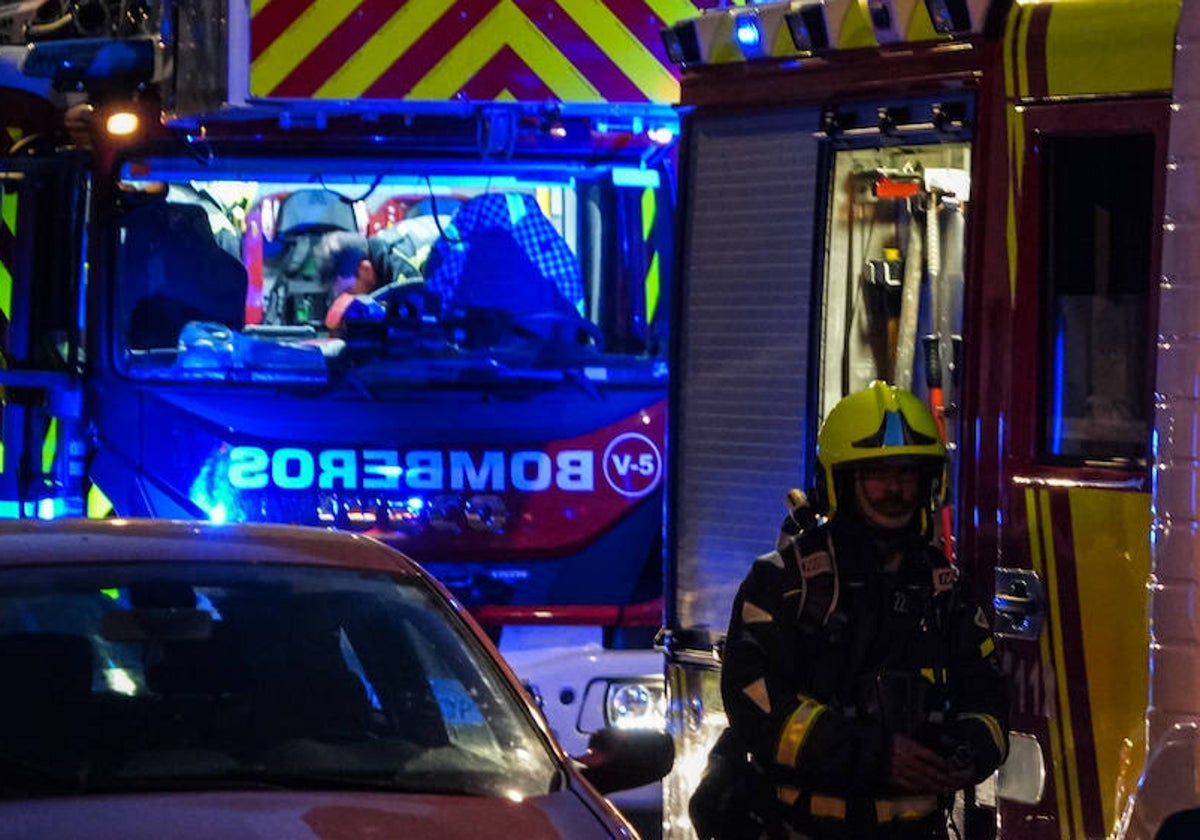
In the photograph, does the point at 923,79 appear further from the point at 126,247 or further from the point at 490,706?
the point at 126,247

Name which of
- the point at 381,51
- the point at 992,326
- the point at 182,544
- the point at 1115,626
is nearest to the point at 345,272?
the point at 381,51

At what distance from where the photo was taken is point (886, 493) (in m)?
5.26

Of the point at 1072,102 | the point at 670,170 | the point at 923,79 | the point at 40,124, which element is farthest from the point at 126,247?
the point at 1072,102

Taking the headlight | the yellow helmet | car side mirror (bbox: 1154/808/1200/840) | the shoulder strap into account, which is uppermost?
the yellow helmet

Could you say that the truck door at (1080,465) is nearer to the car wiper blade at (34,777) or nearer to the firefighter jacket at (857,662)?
the firefighter jacket at (857,662)

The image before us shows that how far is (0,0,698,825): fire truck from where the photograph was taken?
27.3ft

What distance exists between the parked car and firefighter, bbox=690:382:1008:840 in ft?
0.94

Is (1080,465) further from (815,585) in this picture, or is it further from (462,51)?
(462,51)

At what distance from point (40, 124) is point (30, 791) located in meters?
5.01

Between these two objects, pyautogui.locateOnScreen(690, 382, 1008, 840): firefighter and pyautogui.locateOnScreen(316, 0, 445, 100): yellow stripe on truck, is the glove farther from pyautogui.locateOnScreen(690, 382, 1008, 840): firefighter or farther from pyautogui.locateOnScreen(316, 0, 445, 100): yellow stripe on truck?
pyautogui.locateOnScreen(316, 0, 445, 100): yellow stripe on truck

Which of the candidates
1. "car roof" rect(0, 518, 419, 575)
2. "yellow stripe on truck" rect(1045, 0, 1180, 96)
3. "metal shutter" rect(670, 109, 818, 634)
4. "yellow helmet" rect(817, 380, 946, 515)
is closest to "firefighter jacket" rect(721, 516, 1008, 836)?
"yellow helmet" rect(817, 380, 946, 515)

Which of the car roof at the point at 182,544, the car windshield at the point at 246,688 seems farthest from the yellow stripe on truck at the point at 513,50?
the car windshield at the point at 246,688

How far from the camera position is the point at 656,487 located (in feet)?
28.1

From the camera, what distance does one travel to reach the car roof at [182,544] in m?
5.09
